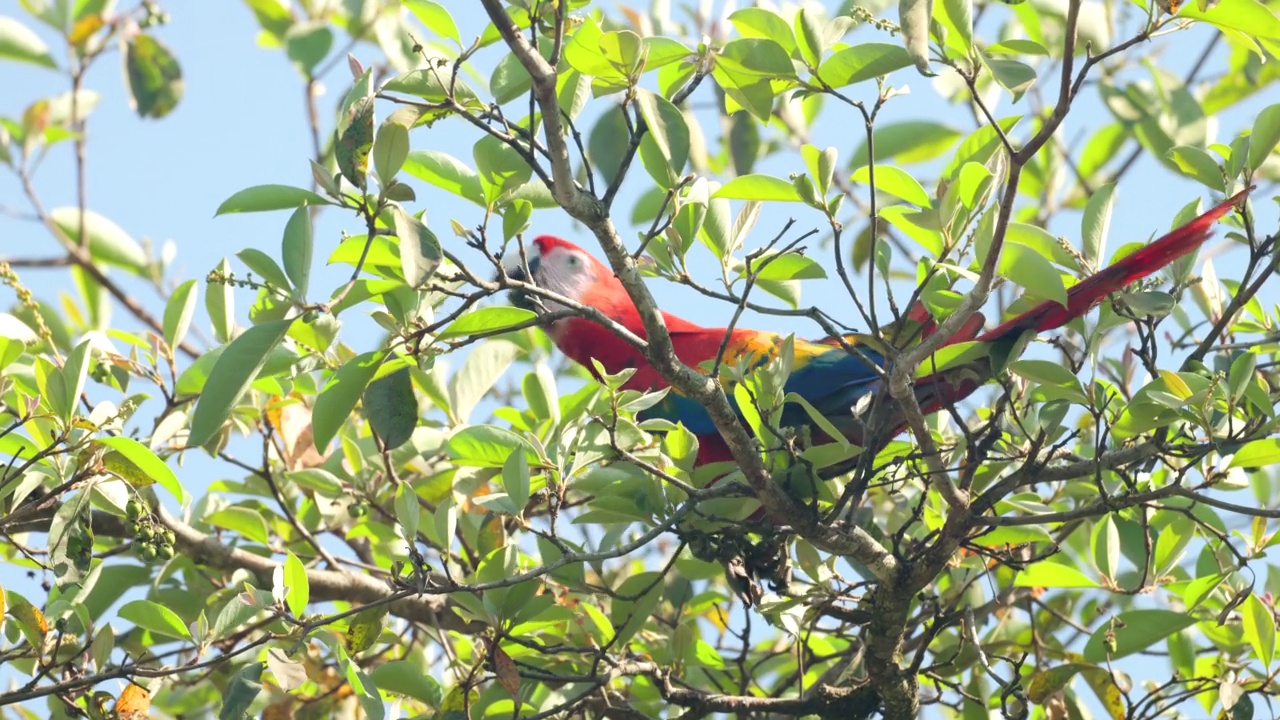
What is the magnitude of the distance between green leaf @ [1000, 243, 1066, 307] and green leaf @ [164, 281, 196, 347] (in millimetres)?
1471

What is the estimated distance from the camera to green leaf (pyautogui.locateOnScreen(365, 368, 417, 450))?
5.55ft

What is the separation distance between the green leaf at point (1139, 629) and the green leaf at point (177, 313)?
1728 mm

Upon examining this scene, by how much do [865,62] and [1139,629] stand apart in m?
1.12

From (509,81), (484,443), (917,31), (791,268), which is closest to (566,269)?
(484,443)

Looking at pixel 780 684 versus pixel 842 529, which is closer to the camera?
pixel 842 529

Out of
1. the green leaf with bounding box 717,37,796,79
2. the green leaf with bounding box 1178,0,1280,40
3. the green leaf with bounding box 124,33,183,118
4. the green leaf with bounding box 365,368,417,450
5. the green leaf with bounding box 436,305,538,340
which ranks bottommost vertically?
the green leaf with bounding box 365,368,417,450

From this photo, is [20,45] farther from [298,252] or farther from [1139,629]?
[1139,629]

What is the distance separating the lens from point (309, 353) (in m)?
1.85

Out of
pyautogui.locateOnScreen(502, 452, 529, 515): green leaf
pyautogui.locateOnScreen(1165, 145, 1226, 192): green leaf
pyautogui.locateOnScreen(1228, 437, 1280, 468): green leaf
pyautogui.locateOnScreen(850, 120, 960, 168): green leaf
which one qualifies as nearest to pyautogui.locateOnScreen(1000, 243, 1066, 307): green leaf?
pyautogui.locateOnScreen(1165, 145, 1226, 192): green leaf

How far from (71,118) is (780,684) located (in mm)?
2315

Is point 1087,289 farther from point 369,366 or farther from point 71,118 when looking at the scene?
point 71,118

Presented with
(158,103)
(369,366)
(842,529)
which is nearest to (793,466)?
(842,529)

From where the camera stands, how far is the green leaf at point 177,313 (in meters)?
2.20

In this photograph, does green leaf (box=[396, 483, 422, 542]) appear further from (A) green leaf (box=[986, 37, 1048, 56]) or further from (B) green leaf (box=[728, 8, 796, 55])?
(A) green leaf (box=[986, 37, 1048, 56])
